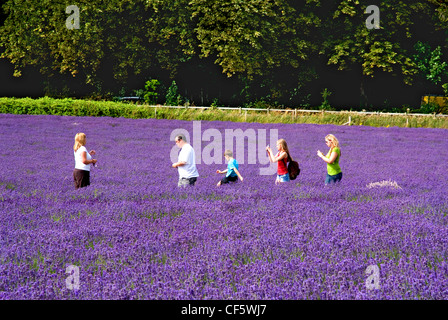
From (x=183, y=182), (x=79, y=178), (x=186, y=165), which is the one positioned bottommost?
(x=183, y=182)

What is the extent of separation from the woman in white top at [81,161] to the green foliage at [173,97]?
29.3m

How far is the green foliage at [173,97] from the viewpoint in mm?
37953

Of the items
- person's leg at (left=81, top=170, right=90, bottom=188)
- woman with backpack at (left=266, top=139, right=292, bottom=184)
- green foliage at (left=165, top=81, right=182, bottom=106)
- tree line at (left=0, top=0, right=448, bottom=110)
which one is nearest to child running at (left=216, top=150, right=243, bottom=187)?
woman with backpack at (left=266, top=139, right=292, bottom=184)

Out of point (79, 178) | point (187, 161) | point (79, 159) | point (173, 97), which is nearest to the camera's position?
point (79, 159)

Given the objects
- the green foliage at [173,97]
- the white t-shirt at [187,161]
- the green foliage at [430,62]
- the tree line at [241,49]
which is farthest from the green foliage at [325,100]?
the white t-shirt at [187,161]

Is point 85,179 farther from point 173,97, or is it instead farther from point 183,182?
point 173,97

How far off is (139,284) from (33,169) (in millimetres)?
8763

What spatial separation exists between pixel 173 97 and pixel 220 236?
34.1m

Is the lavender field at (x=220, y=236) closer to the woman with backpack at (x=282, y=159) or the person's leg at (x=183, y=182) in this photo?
the person's leg at (x=183, y=182)

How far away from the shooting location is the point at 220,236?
514cm

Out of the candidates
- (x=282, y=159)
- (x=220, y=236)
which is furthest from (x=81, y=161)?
(x=220, y=236)

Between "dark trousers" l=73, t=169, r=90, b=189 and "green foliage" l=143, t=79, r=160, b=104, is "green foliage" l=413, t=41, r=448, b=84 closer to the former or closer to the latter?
"green foliage" l=143, t=79, r=160, b=104

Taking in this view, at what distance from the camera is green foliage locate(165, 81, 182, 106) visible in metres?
38.0

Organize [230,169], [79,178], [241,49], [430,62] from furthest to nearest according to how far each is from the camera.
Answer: [430,62] → [241,49] → [230,169] → [79,178]
